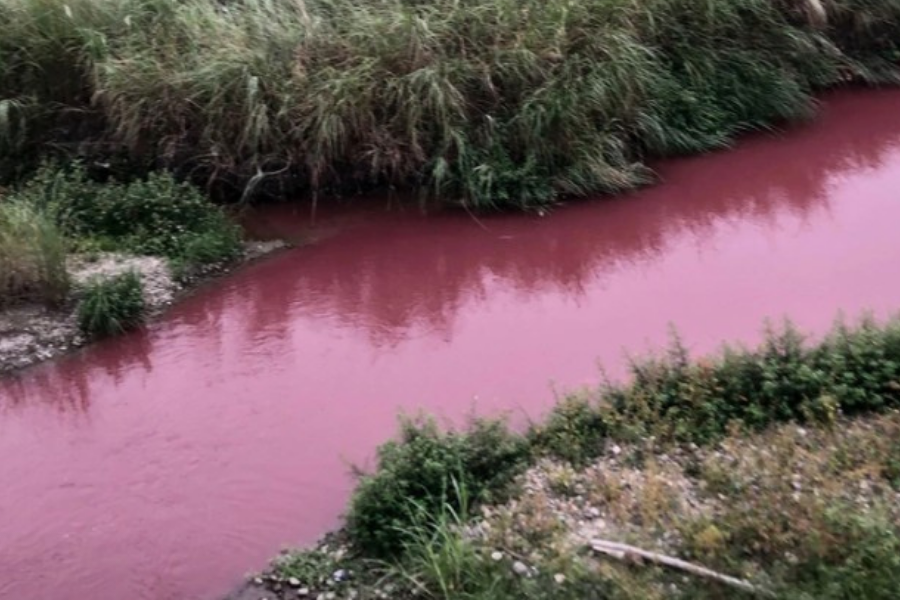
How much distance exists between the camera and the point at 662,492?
5.39 m

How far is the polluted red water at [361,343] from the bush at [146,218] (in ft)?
1.12

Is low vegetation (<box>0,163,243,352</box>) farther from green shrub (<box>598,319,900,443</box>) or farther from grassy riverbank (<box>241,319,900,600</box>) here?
green shrub (<box>598,319,900,443</box>)

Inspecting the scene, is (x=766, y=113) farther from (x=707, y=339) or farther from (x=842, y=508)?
(x=842, y=508)

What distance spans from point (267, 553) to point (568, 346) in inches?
96.0

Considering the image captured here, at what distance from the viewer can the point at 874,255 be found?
26.3ft

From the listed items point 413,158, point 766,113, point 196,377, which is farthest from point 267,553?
point 766,113

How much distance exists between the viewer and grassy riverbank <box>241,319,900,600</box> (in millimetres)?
4875

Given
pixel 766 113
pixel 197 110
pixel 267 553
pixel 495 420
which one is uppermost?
pixel 197 110

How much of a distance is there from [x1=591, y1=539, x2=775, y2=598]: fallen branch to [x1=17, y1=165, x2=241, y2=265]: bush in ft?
14.1

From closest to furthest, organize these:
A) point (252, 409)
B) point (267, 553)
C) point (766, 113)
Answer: point (267, 553), point (252, 409), point (766, 113)

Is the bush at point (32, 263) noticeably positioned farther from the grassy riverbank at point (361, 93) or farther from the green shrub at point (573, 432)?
the green shrub at point (573, 432)

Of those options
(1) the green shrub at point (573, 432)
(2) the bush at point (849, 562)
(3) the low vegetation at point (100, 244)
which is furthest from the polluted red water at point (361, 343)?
(2) the bush at point (849, 562)

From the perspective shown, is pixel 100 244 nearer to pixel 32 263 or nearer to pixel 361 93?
pixel 32 263

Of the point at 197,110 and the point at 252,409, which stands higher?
the point at 197,110
